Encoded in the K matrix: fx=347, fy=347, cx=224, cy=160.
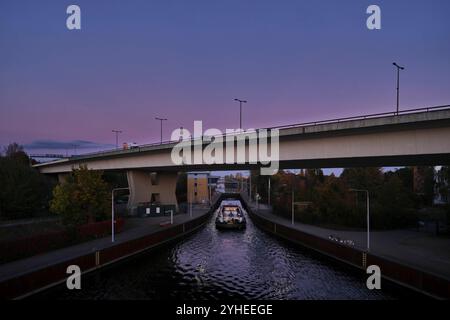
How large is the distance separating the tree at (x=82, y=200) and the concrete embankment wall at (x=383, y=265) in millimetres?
22037

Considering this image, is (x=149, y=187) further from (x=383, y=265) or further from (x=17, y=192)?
(x=383, y=265)

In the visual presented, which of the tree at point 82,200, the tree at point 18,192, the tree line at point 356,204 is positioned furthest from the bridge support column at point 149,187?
the tree line at point 356,204

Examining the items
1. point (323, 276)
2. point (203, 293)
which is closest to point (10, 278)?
point (203, 293)

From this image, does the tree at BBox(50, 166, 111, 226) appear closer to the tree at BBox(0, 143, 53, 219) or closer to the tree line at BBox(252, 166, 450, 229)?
the tree at BBox(0, 143, 53, 219)

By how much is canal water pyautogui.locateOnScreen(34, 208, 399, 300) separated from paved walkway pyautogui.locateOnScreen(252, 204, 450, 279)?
2.93 metres

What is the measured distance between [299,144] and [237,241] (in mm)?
15592

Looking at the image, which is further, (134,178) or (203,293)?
(134,178)

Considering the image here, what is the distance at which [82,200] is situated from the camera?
38.1 m

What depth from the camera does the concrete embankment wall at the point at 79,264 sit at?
1886cm

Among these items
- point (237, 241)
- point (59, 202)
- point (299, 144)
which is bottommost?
point (237, 241)

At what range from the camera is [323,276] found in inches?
992

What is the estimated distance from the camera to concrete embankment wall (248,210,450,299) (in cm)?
1883

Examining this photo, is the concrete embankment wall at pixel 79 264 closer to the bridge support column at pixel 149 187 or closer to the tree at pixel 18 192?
the bridge support column at pixel 149 187
